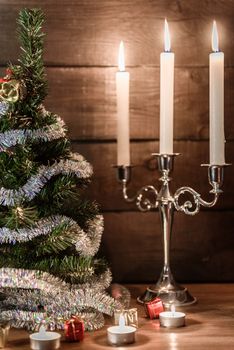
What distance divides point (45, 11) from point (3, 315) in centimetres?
53

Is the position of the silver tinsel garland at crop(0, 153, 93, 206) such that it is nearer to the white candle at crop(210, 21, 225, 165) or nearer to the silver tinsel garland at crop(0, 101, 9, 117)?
the silver tinsel garland at crop(0, 101, 9, 117)

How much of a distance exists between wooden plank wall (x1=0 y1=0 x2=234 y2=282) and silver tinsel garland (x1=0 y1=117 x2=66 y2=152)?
0.23 m

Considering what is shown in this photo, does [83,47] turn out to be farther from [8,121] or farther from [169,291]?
[169,291]

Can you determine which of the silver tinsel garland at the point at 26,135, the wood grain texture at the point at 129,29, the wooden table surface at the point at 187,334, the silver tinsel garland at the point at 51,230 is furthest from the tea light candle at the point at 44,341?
the wood grain texture at the point at 129,29

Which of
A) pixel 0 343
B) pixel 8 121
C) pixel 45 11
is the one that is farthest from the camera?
pixel 45 11

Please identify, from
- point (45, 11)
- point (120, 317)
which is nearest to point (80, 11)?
point (45, 11)

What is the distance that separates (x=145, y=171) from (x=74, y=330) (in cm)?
42

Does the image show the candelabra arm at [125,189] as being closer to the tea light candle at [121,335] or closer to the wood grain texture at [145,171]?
the wood grain texture at [145,171]

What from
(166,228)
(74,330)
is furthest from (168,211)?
(74,330)

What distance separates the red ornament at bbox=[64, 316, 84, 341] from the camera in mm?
806

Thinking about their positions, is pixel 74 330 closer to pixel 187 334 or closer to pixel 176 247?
pixel 187 334

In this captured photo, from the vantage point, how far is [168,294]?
987mm

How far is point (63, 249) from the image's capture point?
2.97 ft

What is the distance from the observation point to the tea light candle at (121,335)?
792 millimetres
